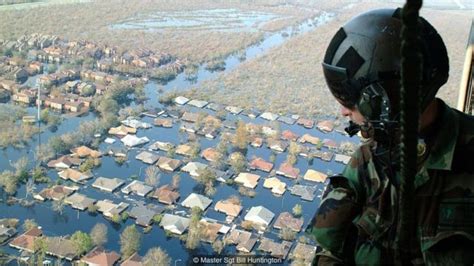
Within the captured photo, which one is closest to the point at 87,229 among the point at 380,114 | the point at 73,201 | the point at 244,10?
the point at 73,201

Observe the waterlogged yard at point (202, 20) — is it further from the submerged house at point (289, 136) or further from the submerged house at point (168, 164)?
the submerged house at point (168, 164)

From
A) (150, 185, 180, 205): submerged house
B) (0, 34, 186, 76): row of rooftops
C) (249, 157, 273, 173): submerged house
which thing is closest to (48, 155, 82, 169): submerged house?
(150, 185, 180, 205): submerged house

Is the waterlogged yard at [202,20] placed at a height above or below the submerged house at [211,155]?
above

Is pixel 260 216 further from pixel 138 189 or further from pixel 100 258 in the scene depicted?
pixel 100 258

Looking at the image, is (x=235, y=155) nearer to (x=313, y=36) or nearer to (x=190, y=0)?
(x=313, y=36)

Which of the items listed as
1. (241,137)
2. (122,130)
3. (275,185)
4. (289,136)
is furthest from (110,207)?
(289,136)

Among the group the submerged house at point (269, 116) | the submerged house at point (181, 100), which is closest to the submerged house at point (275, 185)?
the submerged house at point (269, 116)
